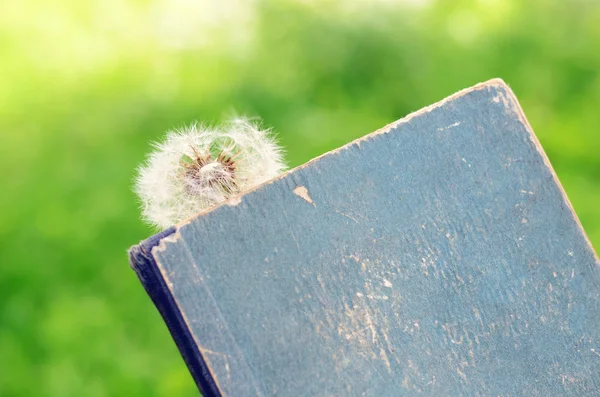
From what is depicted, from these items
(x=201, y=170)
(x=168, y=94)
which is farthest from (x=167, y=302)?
(x=168, y=94)

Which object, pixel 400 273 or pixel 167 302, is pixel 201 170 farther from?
pixel 400 273

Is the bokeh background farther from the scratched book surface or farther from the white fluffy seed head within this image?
the scratched book surface

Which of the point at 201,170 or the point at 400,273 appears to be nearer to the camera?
the point at 400,273

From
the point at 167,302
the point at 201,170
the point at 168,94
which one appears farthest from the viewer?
the point at 168,94

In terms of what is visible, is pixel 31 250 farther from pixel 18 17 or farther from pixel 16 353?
pixel 18 17

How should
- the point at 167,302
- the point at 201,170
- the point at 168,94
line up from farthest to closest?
1. the point at 168,94
2. the point at 201,170
3. the point at 167,302

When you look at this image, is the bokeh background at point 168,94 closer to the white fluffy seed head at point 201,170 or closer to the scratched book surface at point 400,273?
the white fluffy seed head at point 201,170

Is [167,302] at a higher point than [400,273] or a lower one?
higher
